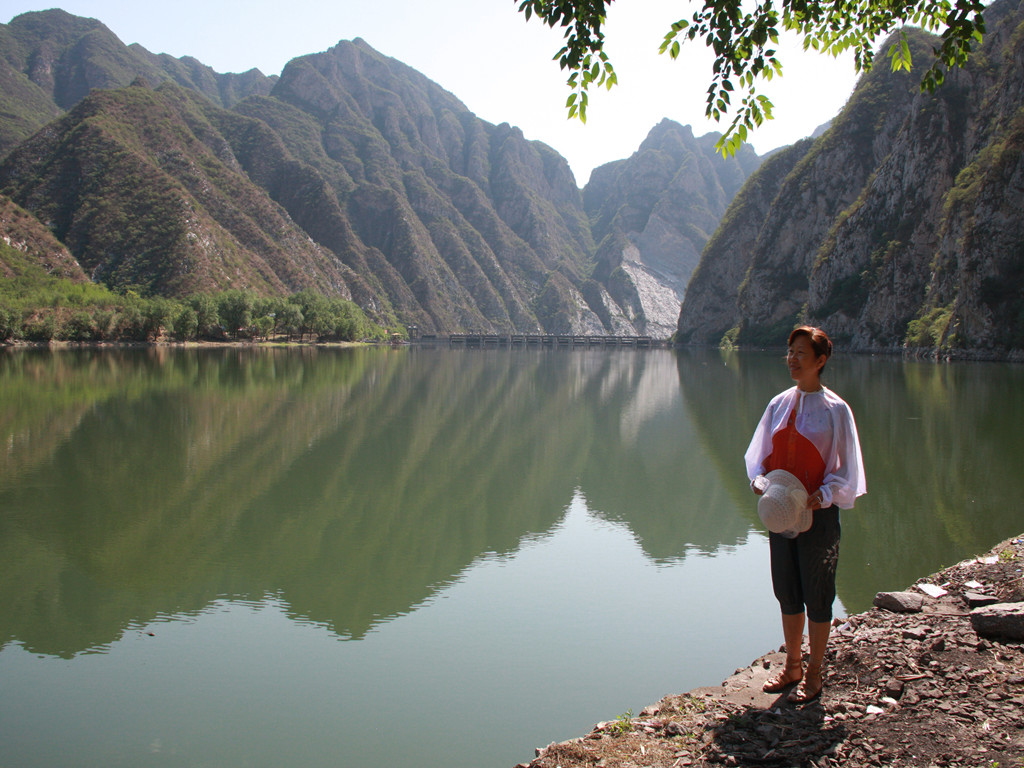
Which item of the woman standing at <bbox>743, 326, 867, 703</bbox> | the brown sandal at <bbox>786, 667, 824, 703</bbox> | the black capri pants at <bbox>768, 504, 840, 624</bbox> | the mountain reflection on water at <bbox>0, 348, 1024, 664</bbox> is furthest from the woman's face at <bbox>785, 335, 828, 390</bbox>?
the mountain reflection on water at <bbox>0, 348, 1024, 664</bbox>

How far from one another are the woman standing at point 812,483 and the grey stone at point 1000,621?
1463 mm

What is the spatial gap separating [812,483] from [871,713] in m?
1.45

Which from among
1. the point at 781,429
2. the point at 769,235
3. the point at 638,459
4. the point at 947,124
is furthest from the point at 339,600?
the point at 769,235

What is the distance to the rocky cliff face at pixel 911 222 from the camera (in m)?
65.9

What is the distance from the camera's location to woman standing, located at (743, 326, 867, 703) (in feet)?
16.4

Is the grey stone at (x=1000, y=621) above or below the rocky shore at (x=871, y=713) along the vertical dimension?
above

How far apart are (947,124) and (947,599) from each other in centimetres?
10232

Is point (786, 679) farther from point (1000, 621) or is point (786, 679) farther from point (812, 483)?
point (1000, 621)

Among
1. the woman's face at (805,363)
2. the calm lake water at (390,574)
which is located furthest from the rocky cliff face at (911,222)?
the woman's face at (805,363)

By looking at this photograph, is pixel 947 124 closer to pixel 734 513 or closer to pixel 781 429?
pixel 734 513

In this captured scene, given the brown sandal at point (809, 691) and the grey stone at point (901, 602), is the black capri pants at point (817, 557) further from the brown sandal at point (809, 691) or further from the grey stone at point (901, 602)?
the grey stone at point (901, 602)

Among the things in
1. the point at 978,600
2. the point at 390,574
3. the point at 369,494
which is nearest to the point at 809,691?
the point at 978,600

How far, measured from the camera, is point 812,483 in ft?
16.6

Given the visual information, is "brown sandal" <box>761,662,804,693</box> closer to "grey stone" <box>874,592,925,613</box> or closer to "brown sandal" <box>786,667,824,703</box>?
"brown sandal" <box>786,667,824,703</box>
